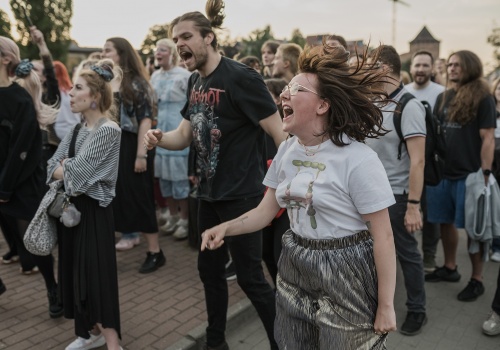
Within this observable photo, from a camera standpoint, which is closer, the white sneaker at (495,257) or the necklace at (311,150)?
the necklace at (311,150)

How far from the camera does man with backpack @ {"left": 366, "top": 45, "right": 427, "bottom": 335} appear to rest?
129 inches

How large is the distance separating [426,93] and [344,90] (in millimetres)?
4126

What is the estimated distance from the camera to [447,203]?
448 centimetres

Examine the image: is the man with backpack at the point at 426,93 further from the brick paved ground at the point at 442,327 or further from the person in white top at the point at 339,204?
the person in white top at the point at 339,204

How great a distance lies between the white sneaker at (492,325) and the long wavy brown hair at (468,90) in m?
1.76

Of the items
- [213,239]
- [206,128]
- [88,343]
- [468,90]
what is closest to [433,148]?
[468,90]

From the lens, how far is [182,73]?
18.5ft

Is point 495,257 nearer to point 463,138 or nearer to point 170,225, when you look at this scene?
point 463,138

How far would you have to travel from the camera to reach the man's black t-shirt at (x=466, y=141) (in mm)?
4102

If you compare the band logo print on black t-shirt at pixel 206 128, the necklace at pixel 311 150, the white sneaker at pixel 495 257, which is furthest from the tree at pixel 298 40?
the white sneaker at pixel 495 257

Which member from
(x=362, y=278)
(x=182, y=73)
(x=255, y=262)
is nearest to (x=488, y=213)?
(x=255, y=262)

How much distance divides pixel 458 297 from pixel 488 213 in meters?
0.85

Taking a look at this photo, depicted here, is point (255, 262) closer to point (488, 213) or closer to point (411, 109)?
point (411, 109)

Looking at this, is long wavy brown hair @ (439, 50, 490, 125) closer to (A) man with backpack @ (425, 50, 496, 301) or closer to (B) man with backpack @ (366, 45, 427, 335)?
(A) man with backpack @ (425, 50, 496, 301)
